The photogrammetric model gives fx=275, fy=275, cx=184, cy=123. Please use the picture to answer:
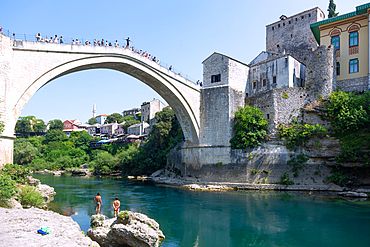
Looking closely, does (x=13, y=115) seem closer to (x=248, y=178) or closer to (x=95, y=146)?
(x=248, y=178)

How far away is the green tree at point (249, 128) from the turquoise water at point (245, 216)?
3.54 meters

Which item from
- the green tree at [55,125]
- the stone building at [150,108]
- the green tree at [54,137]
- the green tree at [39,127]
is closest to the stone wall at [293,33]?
the stone building at [150,108]

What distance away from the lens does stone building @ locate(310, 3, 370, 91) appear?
59.7 ft

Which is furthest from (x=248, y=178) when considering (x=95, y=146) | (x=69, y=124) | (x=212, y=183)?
(x=69, y=124)

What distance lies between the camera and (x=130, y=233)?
656 centimetres

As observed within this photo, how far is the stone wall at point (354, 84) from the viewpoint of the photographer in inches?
719

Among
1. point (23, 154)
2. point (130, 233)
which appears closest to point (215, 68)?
point (130, 233)

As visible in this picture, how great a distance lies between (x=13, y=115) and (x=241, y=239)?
9832 millimetres

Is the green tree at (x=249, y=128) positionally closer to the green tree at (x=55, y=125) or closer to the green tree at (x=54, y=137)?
the green tree at (x=54, y=137)

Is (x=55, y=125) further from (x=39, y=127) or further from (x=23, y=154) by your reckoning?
(x=23, y=154)

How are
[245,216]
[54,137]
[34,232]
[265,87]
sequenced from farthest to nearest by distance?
[54,137] → [265,87] → [245,216] → [34,232]

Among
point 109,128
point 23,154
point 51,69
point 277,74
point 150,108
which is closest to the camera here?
point 51,69

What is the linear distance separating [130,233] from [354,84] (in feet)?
60.5

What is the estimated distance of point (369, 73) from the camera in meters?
17.8
